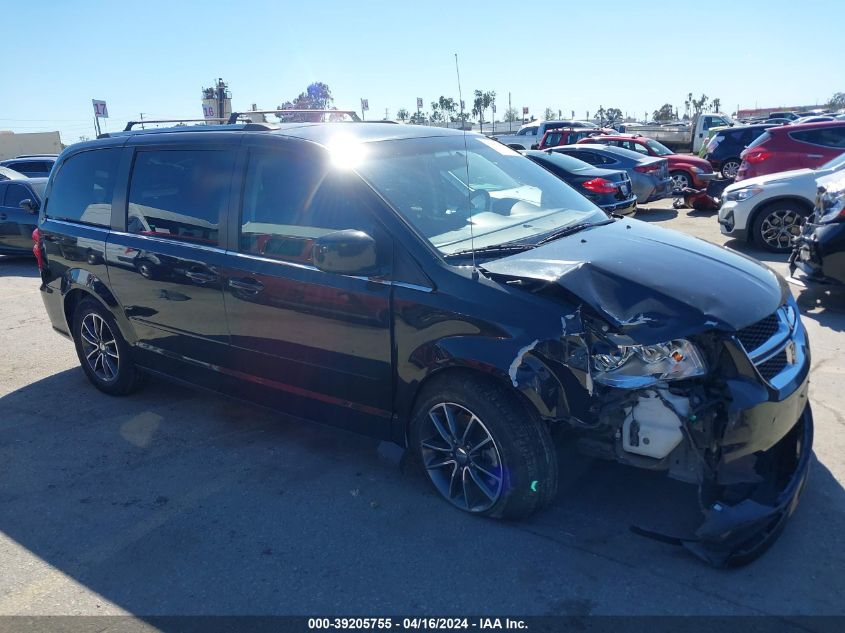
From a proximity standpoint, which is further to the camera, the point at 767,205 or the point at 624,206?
the point at 624,206

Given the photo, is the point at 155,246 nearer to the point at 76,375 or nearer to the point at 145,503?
the point at 145,503

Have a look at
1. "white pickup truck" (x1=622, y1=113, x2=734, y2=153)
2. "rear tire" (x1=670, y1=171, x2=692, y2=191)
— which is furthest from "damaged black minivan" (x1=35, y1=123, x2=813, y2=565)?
"white pickup truck" (x1=622, y1=113, x2=734, y2=153)

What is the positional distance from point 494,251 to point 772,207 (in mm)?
7215

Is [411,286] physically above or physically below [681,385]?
above

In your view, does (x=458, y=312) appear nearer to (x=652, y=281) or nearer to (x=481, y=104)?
(x=652, y=281)

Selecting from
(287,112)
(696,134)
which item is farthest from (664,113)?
(287,112)

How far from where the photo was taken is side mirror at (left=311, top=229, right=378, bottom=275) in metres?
3.34

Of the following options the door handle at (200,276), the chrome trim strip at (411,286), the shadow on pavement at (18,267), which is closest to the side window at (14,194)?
the shadow on pavement at (18,267)

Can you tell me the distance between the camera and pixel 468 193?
3.98m

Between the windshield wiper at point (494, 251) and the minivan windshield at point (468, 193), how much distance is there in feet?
0.08

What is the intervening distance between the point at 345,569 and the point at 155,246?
2.58 metres

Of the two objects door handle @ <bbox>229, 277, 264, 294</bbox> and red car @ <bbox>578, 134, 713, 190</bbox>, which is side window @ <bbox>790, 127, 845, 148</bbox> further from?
door handle @ <bbox>229, 277, 264, 294</bbox>

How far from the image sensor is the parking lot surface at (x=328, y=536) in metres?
2.91

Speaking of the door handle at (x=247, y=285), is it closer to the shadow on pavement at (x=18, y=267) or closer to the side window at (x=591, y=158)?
the shadow on pavement at (x=18, y=267)
